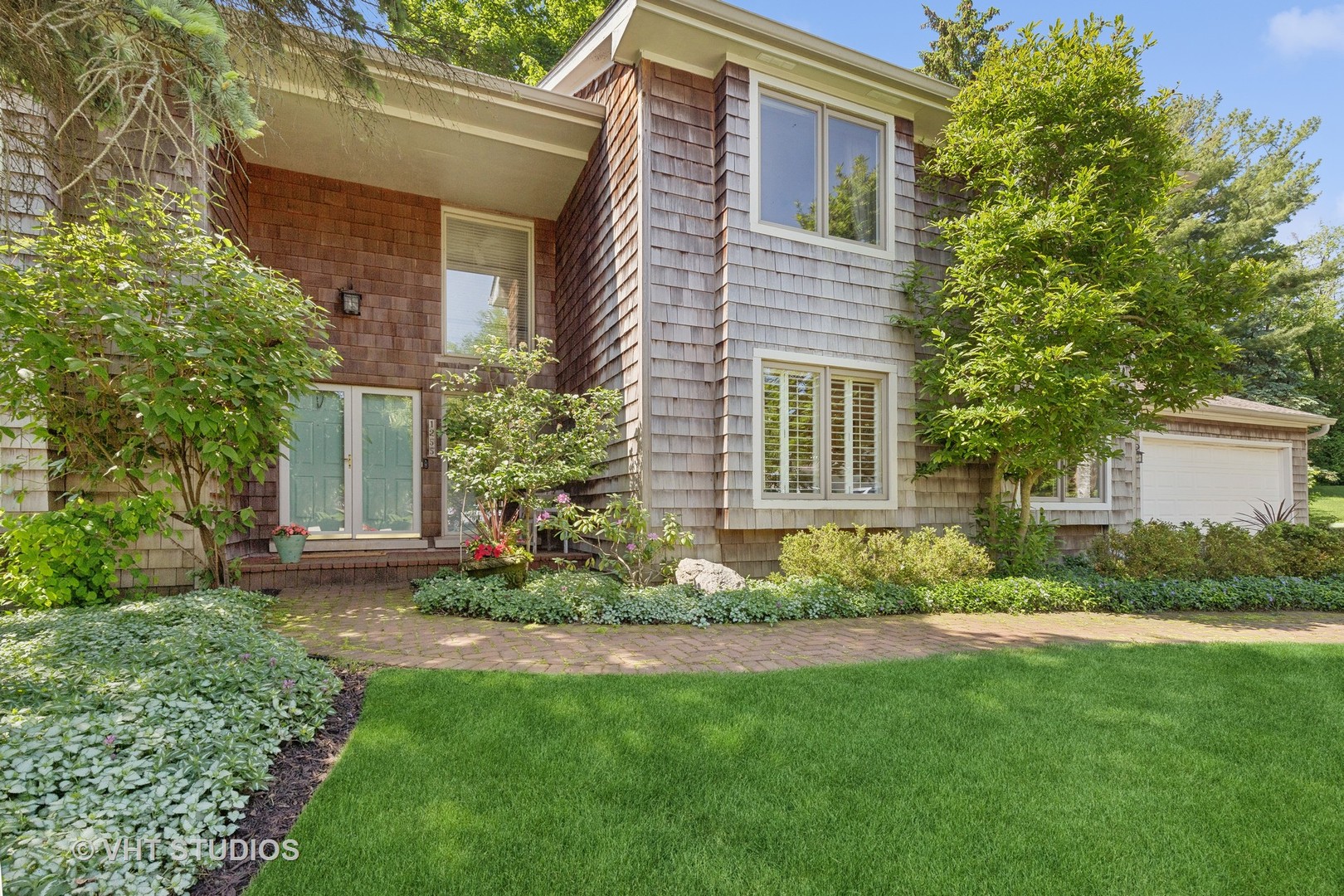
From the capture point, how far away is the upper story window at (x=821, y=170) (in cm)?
620

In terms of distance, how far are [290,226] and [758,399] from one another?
5.81 metres

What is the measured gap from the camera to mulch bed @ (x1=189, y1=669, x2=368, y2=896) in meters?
1.64

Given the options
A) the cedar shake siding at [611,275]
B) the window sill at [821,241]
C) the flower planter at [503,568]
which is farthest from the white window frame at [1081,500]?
the flower planter at [503,568]

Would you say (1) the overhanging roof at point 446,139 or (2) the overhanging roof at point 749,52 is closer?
(2) the overhanging roof at point 749,52

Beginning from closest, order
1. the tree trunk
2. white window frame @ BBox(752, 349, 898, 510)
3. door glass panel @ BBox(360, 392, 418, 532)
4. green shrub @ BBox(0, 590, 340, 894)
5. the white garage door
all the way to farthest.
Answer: green shrub @ BBox(0, 590, 340, 894) < white window frame @ BBox(752, 349, 898, 510) < the tree trunk < door glass panel @ BBox(360, 392, 418, 532) < the white garage door

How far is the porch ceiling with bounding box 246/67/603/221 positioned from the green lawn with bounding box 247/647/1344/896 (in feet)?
16.9

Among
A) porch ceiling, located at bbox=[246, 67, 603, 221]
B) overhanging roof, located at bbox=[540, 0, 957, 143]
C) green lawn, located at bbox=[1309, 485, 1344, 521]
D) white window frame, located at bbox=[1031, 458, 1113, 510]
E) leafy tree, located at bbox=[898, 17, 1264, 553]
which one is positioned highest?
overhanging roof, located at bbox=[540, 0, 957, 143]

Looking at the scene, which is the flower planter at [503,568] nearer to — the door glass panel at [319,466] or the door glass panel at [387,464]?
the door glass panel at [387,464]

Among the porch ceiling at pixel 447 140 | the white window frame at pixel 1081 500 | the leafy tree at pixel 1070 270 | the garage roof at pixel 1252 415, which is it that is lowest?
the white window frame at pixel 1081 500

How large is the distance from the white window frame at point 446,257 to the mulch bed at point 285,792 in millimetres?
5873

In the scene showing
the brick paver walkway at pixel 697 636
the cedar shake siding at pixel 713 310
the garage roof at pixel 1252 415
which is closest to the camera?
the brick paver walkway at pixel 697 636

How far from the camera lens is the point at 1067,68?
583cm

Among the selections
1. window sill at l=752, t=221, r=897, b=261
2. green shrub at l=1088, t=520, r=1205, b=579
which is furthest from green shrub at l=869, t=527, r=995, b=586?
window sill at l=752, t=221, r=897, b=261

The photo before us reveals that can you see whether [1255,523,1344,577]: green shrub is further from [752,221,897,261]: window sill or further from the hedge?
[752,221,897,261]: window sill
